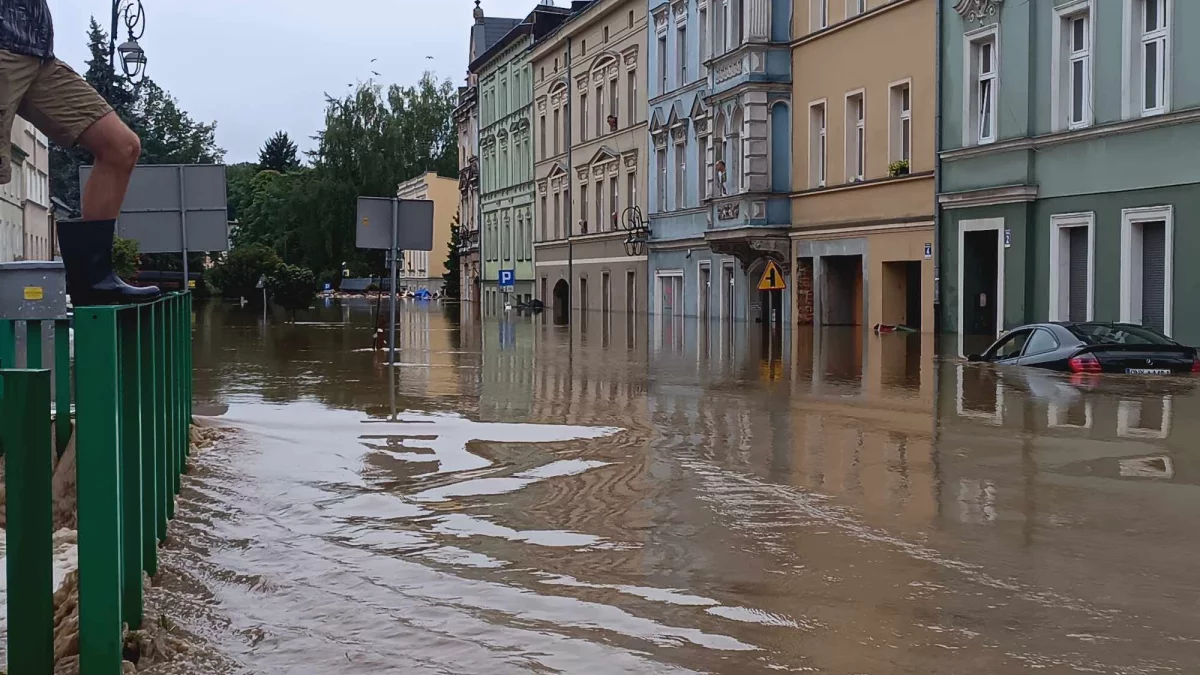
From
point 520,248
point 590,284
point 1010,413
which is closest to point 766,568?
point 1010,413

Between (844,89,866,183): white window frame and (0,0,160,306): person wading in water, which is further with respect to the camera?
(844,89,866,183): white window frame

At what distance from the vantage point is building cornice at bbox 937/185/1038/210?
29469 mm

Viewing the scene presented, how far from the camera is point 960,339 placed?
31750 mm

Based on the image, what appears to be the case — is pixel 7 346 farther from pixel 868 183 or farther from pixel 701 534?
pixel 868 183

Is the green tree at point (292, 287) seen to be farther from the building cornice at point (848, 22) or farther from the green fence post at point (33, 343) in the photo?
the green fence post at point (33, 343)

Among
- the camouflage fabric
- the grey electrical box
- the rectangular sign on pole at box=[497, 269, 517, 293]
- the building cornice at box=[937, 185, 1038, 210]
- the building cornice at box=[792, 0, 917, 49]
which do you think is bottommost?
the grey electrical box

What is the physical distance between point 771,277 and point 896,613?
103 feet

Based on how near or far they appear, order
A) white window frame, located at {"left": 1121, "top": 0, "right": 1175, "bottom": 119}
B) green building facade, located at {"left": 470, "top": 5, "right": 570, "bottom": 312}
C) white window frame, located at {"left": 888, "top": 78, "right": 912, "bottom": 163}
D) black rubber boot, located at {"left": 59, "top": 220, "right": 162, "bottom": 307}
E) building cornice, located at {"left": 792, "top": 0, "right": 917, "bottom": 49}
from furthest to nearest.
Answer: green building facade, located at {"left": 470, "top": 5, "right": 570, "bottom": 312}, white window frame, located at {"left": 888, "top": 78, "right": 912, "bottom": 163}, building cornice, located at {"left": 792, "top": 0, "right": 917, "bottom": 49}, white window frame, located at {"left": 1121, "top": 0, "right": 1175, "bottom": 119}, black rubber boot, located at {"left": 59, "top": 220, "right": 162, "bottom": 307}

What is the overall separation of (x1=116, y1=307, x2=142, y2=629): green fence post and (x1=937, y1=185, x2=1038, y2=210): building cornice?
26.1m

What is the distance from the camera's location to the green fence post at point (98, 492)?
445 cm

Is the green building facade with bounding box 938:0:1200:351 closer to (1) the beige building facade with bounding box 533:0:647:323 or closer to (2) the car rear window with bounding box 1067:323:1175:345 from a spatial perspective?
(2) the car rear window with bounding box 1067:323:1175:345

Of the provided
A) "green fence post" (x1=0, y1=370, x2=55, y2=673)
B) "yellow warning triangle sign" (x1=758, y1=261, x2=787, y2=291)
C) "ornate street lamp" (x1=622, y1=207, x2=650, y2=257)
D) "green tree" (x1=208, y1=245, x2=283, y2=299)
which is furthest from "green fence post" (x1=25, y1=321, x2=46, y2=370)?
"green tree" (x1=208, y1=245, x2=283, y2=299)

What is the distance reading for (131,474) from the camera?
5.57m

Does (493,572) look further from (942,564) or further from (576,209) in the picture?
(576,209)
